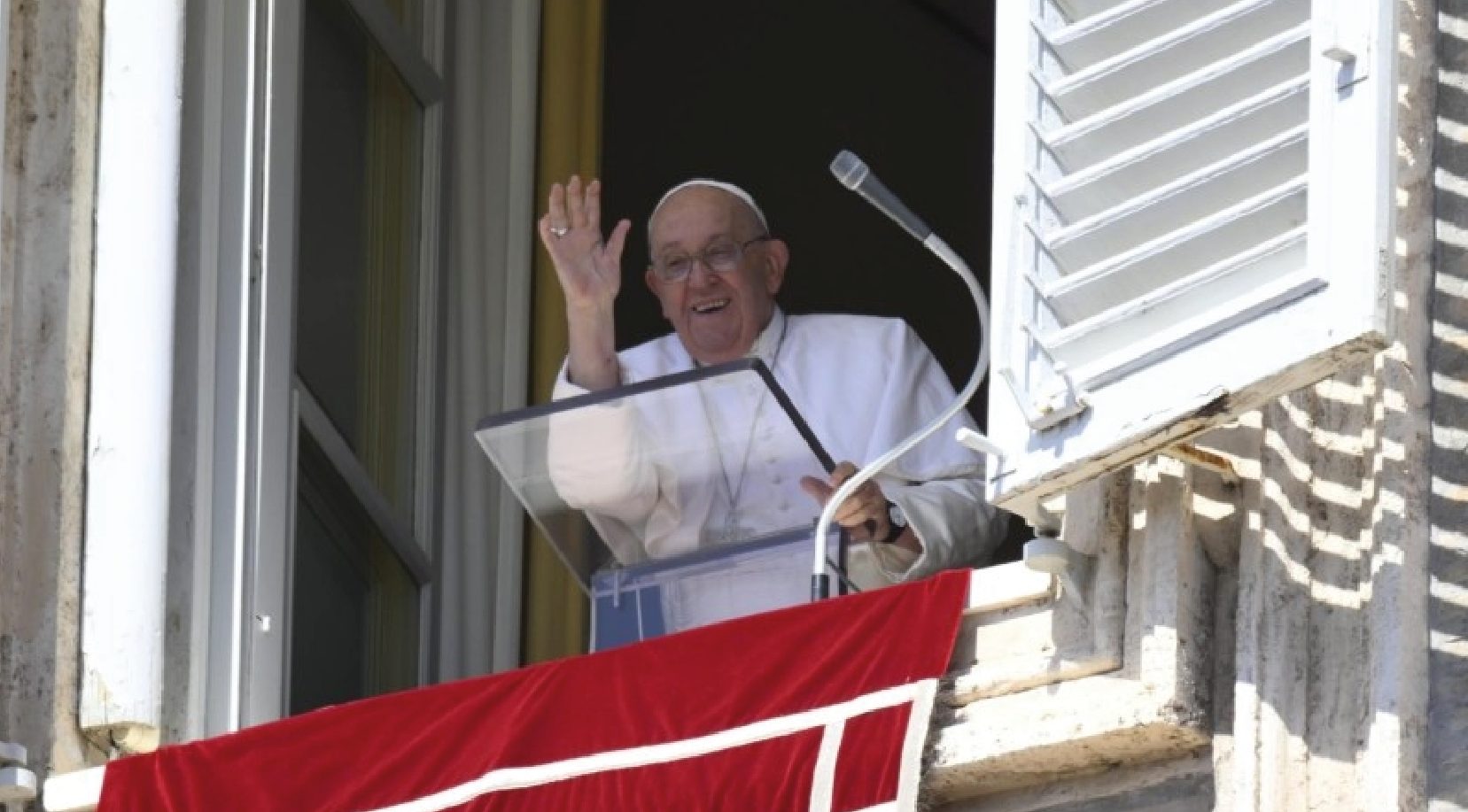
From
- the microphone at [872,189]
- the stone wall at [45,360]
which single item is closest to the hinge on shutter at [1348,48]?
the microphone at [872,189]

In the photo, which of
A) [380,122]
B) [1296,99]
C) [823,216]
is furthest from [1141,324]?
[823,216]

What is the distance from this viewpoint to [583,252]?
22.4 ft

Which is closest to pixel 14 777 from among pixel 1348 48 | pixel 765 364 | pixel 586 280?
pixel 586 280

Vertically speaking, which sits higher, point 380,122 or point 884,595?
point 380,122

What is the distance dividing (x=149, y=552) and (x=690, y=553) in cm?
73

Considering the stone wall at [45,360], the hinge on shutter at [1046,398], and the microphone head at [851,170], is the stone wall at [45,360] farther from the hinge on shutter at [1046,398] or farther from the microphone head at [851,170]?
the hinge on shutter at [1046,398]

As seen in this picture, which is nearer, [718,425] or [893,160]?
[718,425]

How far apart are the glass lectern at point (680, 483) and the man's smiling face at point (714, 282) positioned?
0.50 m

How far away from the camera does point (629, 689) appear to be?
19.4 feet

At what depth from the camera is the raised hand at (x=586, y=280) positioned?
6805 millimetres

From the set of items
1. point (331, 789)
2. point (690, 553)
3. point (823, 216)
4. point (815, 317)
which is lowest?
point (331, 789)

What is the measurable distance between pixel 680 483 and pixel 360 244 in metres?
0.93

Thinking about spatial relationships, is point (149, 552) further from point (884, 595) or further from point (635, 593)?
point (884, 595)

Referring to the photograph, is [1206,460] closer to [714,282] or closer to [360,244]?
[714,282]
